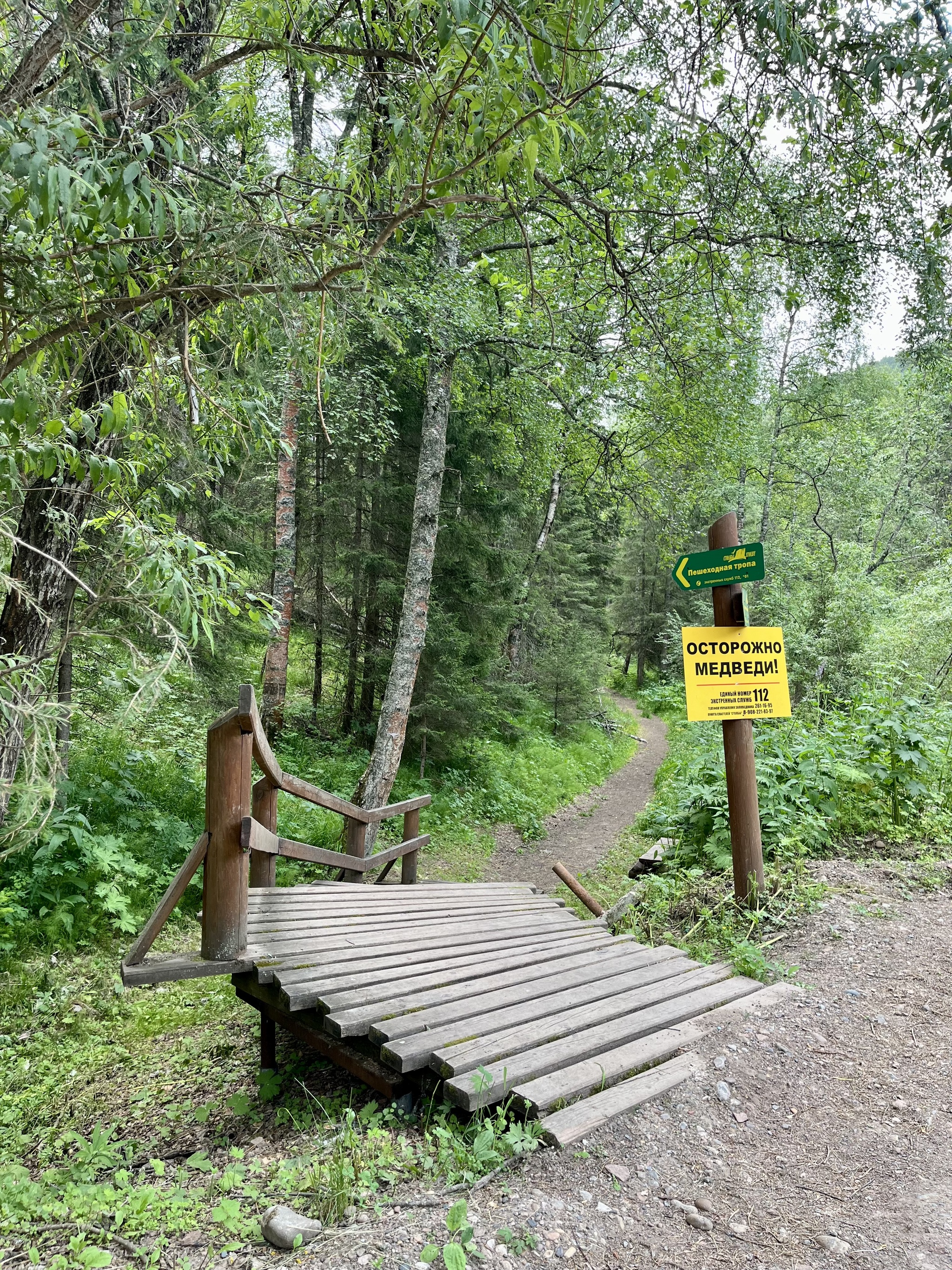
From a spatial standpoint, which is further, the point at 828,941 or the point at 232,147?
the point at 232,147

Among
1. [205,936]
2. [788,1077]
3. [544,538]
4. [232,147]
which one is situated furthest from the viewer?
[544,538]

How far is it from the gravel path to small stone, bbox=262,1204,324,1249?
12cm

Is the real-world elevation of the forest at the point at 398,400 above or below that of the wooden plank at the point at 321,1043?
above

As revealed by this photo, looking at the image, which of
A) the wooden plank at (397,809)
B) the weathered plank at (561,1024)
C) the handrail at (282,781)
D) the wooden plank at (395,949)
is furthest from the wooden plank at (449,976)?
the wooden plank at (397,809)

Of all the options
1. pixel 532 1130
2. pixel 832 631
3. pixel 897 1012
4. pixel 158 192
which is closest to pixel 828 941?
pixel 897 1012

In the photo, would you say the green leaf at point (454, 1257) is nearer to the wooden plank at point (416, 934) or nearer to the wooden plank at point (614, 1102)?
the wooden plank at point (614, 1102)

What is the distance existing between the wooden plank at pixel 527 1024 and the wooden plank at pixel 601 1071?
0.21m

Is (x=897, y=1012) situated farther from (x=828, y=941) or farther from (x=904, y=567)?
(x=904, y=567)

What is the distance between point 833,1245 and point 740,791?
350cm

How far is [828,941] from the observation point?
5.09m

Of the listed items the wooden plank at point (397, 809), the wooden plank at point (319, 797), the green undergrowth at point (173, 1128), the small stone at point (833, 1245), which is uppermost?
the wooden plank at point (319, 797)

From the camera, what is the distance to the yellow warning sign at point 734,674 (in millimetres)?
5691

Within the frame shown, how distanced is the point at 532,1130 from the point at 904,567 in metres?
29.0

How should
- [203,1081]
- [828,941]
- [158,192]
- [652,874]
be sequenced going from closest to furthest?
[158,192] → [203,1081] → [828,941] → [652,874]
